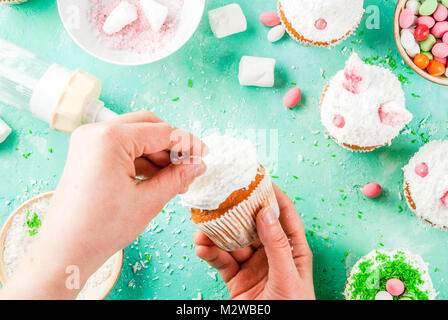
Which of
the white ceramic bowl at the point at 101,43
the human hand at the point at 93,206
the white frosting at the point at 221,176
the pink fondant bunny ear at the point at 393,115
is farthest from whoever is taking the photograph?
the white ceramic bowl at the point at 101,43

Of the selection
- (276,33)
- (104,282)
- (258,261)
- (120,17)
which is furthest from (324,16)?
(104,282)

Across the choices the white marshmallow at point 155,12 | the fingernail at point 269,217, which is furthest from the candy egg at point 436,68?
the white marshmallow at point 155,12

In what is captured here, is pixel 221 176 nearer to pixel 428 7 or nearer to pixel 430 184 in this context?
pixel 430 184

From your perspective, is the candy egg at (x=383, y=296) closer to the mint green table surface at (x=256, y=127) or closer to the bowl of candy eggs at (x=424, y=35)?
the mint green table surface at (x=256, y=127)

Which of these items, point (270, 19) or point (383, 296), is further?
point (270, 19)

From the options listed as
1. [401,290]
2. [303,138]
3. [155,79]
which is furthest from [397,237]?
[155,79]
